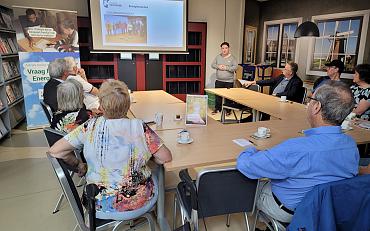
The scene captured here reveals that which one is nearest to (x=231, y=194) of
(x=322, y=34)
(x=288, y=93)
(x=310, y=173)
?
(x=310, y=173)

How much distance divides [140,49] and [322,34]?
3774 millimetres

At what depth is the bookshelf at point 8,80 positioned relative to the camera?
4.08m

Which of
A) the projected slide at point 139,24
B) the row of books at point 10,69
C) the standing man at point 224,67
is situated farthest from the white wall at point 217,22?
the row of books at point 10,69

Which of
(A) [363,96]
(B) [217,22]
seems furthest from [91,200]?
(B) [217,22]

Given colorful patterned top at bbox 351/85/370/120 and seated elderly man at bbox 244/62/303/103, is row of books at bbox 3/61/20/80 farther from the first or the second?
colorful patterned top at bbox 351/85/370/120

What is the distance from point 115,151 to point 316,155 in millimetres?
1052

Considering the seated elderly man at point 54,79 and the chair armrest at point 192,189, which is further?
the seated elderly man at point 54,79

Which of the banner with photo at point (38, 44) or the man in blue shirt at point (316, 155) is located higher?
the banner with photo at point (38, 44)

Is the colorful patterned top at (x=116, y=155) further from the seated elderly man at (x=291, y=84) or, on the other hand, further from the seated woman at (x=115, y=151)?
the seated elderly man at (x=291, y=84)

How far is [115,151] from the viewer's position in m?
1.48

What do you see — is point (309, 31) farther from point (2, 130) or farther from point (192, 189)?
point (2, 130)

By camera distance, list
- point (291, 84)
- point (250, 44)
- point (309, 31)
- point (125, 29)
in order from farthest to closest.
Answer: point (250, 44) < point (125, 29) < point (291, 84) < point (309, 31)

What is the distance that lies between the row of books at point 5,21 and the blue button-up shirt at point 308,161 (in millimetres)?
4765

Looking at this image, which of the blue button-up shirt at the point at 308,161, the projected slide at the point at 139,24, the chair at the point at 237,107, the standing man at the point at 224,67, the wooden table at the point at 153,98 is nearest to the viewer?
the blue button-up shirt at the point at 308,161
